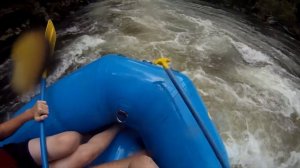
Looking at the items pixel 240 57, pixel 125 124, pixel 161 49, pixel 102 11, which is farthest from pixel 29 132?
pixel 102 11

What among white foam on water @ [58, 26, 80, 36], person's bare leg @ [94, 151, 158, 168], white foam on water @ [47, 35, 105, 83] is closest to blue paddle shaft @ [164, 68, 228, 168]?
person's bare leg @ [94, 151, 158, 168]

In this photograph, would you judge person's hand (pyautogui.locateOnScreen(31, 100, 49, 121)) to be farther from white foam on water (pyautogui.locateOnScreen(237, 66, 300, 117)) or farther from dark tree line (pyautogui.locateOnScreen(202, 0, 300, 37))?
dark tree line (pyautogui.locateOnScreen(202, 0, 300, 37))

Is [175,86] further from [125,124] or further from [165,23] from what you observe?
[165,23]

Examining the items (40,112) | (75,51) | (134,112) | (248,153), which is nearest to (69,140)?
(40,112)

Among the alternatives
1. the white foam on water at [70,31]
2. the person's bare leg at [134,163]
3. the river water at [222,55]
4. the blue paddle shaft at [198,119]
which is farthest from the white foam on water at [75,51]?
the blue paddle shaft at [198,119]

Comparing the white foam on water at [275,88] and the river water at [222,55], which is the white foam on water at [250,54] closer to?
the river water at [222,55]

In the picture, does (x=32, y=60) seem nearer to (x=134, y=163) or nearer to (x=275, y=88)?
(x=134, y=163)
